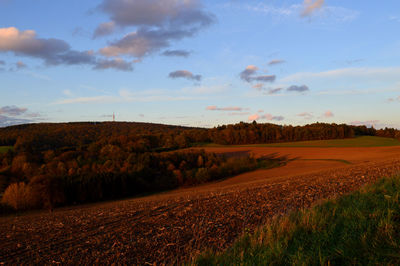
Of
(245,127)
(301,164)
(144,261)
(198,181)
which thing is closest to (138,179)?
(198,181)

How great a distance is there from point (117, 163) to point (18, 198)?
2323cm

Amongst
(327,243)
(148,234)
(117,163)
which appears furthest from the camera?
(117,163)

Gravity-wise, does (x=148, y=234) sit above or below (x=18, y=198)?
above

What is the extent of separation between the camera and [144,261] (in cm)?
568

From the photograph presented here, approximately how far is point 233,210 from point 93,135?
92030mm

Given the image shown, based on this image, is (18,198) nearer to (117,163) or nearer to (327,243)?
(117,163)

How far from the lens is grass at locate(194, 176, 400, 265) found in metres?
3.72

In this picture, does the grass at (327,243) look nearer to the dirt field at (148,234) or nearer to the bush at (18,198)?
the dirt field at (148,234)

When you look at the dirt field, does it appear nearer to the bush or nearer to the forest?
the bush

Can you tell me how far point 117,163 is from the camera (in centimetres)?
4944

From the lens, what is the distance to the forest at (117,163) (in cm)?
3044

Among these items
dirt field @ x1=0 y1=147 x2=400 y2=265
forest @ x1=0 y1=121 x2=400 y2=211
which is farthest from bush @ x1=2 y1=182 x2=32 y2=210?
dirt field @ x1=0 y1=147 x2=400 y2=265

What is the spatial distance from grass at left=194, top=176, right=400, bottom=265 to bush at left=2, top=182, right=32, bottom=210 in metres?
27.8

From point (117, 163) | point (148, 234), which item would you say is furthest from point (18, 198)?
point (148, 234)
